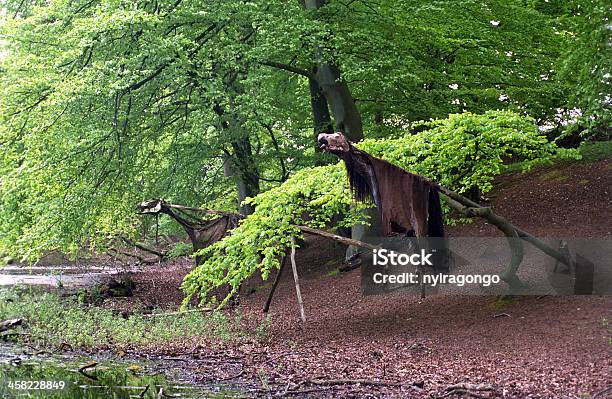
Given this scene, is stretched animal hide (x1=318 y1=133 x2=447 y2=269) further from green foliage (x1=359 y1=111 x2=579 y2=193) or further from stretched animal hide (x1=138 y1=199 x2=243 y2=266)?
stretched animal hide (x1=138 y1=199 x2=243 y2=266)

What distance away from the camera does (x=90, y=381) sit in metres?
10.1

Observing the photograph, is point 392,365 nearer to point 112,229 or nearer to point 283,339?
point 283,339

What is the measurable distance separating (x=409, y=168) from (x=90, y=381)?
569 cm

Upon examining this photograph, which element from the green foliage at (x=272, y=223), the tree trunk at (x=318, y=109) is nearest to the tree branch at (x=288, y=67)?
the tree trunk at (x=318, y=109)

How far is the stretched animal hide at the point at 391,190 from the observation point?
10.4 metres

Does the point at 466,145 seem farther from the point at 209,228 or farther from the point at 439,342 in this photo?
the point at 209,228

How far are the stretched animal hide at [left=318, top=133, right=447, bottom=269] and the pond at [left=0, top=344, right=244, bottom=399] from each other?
11.2 ft

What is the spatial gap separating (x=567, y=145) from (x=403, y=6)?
7.71 m

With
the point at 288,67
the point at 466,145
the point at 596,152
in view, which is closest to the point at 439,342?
the point at 466,145

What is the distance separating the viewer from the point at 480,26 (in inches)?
647

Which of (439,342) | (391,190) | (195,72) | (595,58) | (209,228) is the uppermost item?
(195,72)

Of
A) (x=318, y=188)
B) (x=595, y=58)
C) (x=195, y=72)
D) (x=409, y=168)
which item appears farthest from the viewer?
(x=195, y=72)

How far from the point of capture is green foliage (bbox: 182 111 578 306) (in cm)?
1073

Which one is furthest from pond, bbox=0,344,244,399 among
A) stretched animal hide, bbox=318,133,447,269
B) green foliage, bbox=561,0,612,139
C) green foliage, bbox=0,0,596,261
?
green foliage, bbox=561,0,612,139
